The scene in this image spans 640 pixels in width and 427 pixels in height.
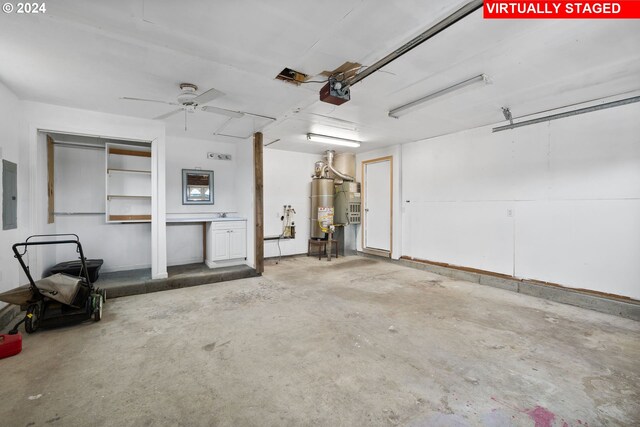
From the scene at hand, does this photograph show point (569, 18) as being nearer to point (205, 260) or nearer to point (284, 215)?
point (284, 215)

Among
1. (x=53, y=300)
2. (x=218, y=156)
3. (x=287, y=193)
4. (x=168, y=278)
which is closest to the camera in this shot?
(x=53, y=300)

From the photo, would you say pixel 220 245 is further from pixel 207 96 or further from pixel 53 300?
pixel 207 96

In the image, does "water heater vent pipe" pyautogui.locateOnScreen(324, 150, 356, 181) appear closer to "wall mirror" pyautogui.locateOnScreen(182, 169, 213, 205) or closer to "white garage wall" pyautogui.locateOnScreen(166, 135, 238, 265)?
"white garage wall" pyautogui.locateOnScreen(166, 135, 238, 265)

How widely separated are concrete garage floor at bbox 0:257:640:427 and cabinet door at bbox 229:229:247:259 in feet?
4.84

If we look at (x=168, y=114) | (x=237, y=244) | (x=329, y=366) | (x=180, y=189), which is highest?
(x=168, y=114)

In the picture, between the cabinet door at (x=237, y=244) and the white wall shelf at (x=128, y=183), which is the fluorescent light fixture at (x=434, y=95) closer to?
the cabinet door at (x=237, y=244)

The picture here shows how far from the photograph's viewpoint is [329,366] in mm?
2215

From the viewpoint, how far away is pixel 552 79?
300 cm

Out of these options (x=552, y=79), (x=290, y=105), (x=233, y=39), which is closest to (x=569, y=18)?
(x=552, y=79)

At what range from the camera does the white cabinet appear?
16.2 feet

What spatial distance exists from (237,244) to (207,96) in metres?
2.92

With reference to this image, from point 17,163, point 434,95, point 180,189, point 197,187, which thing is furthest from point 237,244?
point 434,95

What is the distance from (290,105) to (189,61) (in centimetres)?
144

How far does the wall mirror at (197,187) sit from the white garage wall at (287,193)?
1.29 meters
